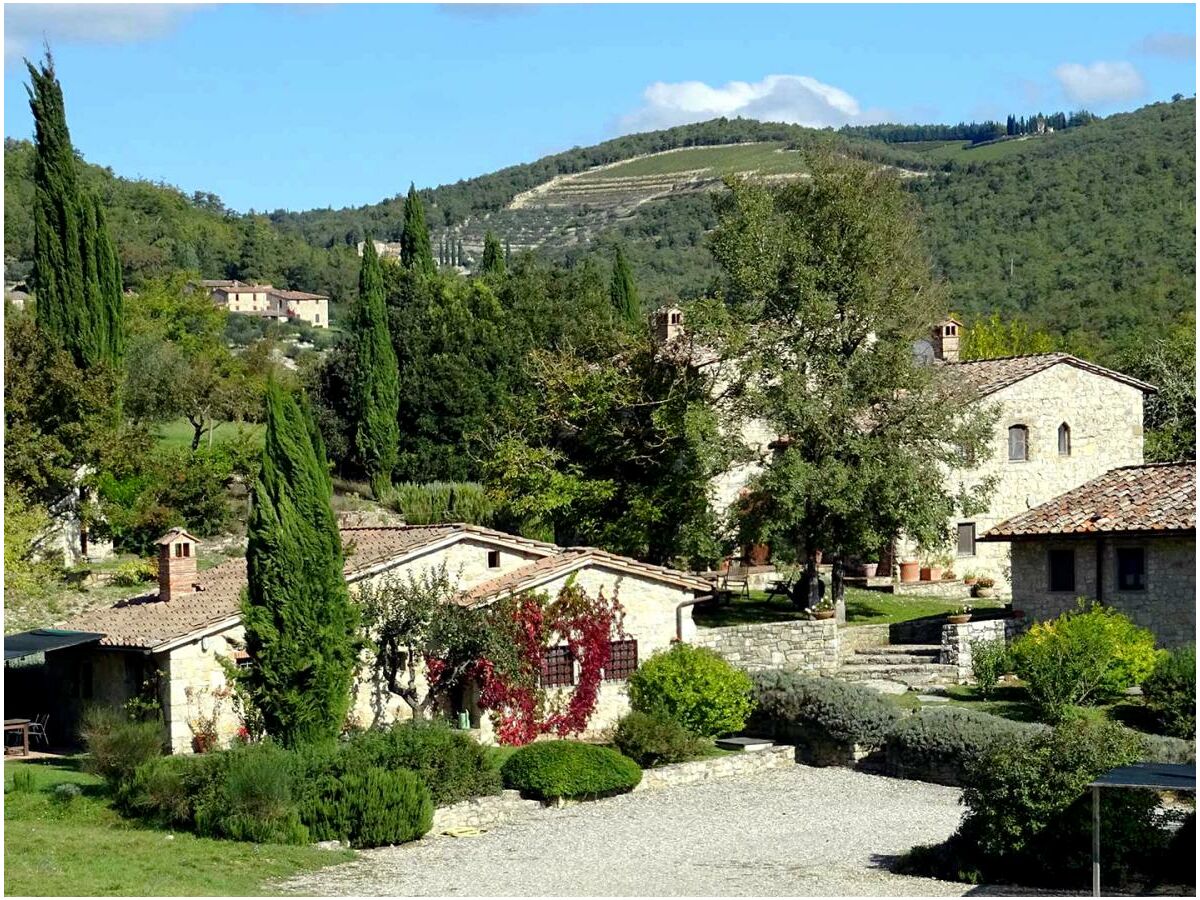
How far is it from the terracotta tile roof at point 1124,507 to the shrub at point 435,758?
14152mm

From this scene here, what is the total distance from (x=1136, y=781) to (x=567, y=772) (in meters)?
10.1

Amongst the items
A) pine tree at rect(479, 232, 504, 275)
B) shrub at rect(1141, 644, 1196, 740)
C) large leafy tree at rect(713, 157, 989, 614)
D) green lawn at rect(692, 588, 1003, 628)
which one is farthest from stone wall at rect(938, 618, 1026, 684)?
pine tree at rect(479, 232, 504, 275)

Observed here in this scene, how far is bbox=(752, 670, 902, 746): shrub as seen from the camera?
2969cm

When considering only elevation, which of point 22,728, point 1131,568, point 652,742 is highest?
point 1131,568

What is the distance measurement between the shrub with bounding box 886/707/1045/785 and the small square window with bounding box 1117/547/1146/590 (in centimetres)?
754

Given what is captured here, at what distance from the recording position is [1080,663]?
31125 millimetres

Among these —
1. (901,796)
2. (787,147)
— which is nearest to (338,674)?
(901,796)

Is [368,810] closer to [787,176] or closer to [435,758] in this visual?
[435,758]

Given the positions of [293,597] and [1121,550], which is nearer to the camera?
[293,597]

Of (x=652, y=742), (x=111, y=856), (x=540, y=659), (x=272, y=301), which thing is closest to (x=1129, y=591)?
(x=652, y=742)

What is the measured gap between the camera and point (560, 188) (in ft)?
541

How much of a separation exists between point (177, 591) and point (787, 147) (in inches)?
4788

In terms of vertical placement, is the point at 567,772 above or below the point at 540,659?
below

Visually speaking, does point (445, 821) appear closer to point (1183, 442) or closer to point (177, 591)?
point (177, 591)
